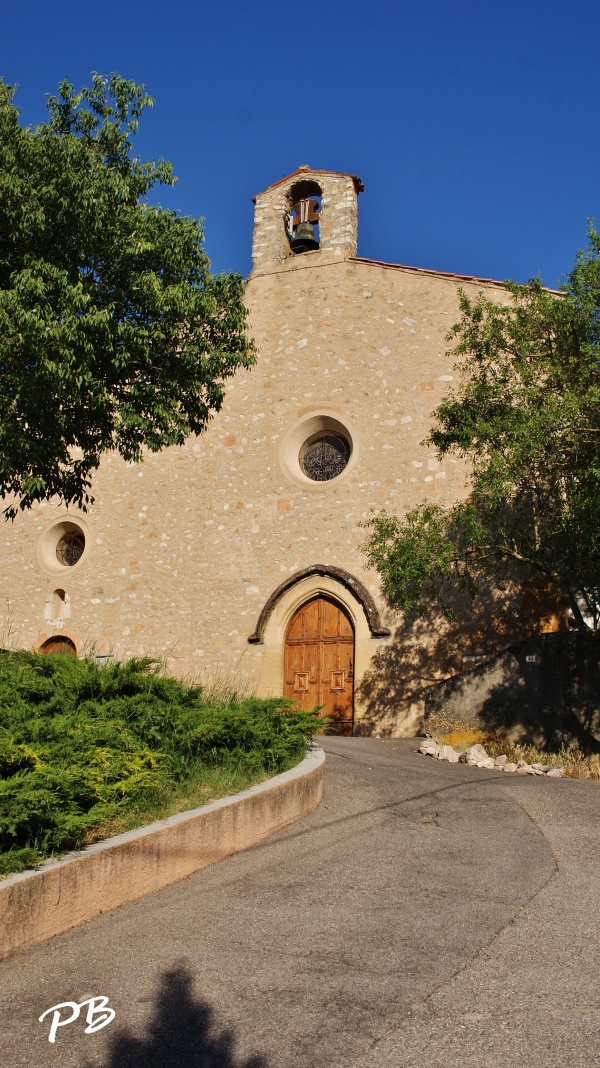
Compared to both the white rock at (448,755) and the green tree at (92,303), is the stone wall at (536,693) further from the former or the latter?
the green tree at (92,303)

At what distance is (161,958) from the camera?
3752 millimetres

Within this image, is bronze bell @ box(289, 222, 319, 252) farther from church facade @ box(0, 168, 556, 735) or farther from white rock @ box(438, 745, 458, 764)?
white rock @ box(438, 745, 458, 764)

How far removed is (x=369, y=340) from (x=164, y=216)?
20.8 ft

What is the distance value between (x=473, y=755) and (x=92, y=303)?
6.80 metres

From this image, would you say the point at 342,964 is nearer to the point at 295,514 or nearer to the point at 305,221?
the point at 295,514

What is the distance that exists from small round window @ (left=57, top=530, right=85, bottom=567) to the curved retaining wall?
11.4 metres

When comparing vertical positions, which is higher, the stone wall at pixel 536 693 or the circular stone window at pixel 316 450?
the circular stone window at pixel 316 450

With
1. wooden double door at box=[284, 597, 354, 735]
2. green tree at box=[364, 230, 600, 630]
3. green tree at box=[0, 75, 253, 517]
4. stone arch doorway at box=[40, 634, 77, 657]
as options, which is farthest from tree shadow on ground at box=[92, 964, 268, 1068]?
stone arch doorway at box=[40, 634, 77, 657]

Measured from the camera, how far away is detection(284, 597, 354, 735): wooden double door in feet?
44.7

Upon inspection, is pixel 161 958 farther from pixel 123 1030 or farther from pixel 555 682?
pixel 555 682

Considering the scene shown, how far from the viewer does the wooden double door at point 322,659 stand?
13.6m

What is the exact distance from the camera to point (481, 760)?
32.5 feet

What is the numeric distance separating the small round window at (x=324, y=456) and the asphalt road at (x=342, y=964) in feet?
30.5
